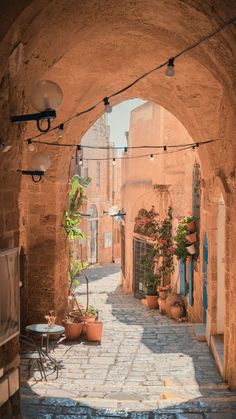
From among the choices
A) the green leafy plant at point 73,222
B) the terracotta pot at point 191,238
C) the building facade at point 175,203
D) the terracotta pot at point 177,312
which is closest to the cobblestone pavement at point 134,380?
the terracotta pot at point 177,312

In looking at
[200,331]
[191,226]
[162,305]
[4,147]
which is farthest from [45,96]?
[162,305]

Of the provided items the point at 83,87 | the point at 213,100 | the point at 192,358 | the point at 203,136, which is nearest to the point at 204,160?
the point at 203,136

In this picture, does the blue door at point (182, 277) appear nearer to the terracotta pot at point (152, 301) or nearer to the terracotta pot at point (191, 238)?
the terracotta pot at point (191, 238)

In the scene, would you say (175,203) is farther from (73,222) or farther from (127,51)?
(127,51)

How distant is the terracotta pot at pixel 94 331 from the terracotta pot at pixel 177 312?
2969 millimetres

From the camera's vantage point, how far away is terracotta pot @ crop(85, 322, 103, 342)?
977cm

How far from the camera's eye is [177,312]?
12.2 meters

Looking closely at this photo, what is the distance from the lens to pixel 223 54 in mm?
5945

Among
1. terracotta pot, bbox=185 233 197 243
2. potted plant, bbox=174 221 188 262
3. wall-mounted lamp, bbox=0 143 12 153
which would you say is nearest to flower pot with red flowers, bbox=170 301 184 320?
potted plant, bbox=174 221 188 262

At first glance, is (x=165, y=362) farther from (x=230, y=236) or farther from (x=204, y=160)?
(x=204, y=160)

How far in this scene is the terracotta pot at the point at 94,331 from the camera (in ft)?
32.0

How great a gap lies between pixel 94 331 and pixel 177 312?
10.2ft

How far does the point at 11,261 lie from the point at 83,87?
5154 millimetres

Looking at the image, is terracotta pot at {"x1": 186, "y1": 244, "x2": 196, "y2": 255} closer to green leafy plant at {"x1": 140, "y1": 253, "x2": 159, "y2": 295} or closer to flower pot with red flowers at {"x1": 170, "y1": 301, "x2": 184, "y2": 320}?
flower pot with red flowers at {"x1": 170, "y1": 301, "x2": 184, "y2": 320}
